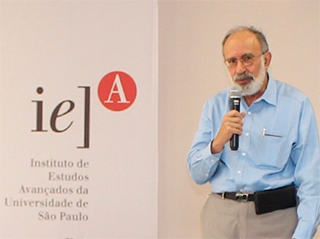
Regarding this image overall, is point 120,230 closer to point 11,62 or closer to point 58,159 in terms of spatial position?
point 58,159

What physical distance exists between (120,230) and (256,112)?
0.97m

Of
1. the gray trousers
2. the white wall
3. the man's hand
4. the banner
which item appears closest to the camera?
the man's hand

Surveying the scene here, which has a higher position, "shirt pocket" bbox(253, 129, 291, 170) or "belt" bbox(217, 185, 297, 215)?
"shirt pocket" bbox(253, 129, 291, 170)

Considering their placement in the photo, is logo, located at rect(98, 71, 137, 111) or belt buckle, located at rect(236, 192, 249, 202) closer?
belt buckle, located at rect(236, 192, 249, 202)

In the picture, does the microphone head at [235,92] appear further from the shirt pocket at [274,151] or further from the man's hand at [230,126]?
the shirt pocket at [274,151]

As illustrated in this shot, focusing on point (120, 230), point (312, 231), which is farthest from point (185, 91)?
point (312, 231)

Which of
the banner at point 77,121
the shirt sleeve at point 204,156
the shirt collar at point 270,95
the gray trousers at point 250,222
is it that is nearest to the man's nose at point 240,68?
the shirt collar at point 270,95

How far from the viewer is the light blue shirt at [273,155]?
2.08m

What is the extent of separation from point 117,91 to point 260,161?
2.84 ft

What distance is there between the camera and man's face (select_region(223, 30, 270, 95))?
7.22 ft

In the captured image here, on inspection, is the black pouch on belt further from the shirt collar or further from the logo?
the logo

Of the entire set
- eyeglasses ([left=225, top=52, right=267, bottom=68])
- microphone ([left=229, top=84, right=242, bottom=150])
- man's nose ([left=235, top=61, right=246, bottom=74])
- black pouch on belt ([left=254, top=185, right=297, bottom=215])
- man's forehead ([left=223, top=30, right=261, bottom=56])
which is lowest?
black pouch on belt ([left=254, top=185, right=297, bottom=215])

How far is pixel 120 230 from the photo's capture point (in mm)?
2521

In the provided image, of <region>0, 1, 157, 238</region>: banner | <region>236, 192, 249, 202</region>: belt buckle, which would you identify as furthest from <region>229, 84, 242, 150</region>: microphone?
<region>0, 1, 157, 238</region>: banner
